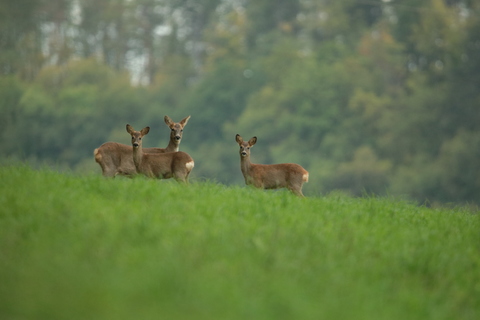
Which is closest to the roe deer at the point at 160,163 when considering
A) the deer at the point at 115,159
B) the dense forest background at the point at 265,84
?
the deer at the point at 115,159

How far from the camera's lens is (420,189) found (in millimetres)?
44719

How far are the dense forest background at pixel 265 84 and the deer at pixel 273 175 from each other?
101 ft

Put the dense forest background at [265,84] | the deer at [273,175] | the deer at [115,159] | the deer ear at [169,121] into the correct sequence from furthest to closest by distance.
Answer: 1. the dense forest background at [265,84]
2. the deer ear at [169,121]
3. the deer at [273,175]
4. the deer at [115,159]

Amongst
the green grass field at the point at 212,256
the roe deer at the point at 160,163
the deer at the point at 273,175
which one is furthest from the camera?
the deer at the point at 273,175

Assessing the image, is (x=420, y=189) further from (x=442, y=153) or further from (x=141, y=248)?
(x=141, y=248)

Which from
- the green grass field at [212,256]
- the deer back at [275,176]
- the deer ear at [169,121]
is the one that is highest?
the deer ear at [169,121]

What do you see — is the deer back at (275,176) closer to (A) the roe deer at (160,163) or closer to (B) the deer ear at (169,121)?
(A) the roe deer at (160,163)

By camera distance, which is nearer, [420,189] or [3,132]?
[420,189]

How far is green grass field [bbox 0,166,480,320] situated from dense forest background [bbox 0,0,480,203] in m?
33.3

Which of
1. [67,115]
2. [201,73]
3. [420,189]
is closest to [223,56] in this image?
[201,73]

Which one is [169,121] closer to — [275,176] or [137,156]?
[137,156]

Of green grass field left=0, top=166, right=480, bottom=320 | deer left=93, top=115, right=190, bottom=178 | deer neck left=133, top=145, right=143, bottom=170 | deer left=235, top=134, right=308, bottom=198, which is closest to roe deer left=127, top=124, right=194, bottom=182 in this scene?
deer neck left=133, top=145, right=143, bottom=170

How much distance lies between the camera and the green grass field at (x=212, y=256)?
648 centimetres

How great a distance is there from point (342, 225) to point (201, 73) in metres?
55.9
